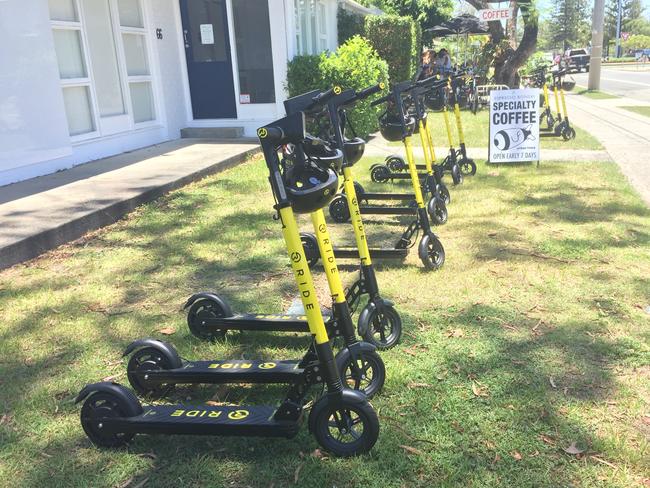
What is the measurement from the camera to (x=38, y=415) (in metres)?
3.03

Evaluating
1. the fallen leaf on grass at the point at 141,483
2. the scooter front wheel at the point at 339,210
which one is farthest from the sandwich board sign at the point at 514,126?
the fallen leaf on grass at the point at 141,483

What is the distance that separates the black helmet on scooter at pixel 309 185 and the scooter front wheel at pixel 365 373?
95 centimetres

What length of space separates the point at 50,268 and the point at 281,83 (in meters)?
7.01

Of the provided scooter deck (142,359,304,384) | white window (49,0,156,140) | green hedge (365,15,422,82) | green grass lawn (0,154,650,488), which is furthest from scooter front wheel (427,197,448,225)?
green hedge (365,15,422,82)

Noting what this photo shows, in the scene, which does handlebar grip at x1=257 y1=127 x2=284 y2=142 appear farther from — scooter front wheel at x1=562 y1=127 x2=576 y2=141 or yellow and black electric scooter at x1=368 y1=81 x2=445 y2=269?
scooter front wheel at x1=562 y1=127 x2=576 y2=141

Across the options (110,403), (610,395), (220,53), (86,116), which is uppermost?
(220,53)

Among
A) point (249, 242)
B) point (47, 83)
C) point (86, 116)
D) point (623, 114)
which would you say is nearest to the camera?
point (249, 242)

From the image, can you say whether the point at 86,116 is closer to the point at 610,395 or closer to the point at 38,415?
the point at 38,415

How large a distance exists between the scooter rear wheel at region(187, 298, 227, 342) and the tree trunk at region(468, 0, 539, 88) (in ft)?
60.0

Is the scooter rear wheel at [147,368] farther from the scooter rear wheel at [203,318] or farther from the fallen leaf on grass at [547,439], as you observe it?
the fallen leaf on grass at [547,439]

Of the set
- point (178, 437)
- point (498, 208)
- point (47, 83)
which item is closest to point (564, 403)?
point (178, 437)

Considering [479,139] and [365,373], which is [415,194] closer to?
[365,373]

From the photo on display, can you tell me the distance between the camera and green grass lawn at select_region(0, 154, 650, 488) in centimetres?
262

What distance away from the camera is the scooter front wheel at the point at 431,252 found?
15.6 ft
